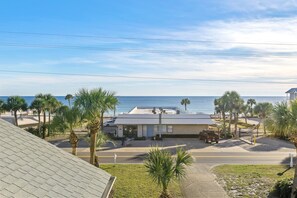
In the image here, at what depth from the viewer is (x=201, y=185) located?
64.8ft

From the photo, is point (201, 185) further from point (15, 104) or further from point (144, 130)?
point (15, 104)

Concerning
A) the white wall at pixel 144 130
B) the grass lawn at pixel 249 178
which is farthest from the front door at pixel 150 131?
the grass lawn at pixel 249 178

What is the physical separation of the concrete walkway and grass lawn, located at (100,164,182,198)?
70 cm

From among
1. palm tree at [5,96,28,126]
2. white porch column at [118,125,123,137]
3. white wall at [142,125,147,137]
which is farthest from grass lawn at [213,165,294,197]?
palm tree at [5,96,28,126]

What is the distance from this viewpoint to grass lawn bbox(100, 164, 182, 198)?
17797 mm

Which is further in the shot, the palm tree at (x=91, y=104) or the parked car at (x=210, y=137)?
the parked car at (x=210, y=137)

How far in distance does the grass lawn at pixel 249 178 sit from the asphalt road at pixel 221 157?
2207 millimetres

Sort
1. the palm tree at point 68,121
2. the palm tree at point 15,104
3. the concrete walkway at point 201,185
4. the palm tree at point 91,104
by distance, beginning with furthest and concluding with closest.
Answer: the palm tree at point 15,104 → the palm tree at point 68,121 → the palm tree at point 91,104 → the concrete walkway at point 201,185

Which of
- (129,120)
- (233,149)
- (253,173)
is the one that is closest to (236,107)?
(233,149)

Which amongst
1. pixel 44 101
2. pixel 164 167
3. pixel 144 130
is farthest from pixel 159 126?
pixel 164 167

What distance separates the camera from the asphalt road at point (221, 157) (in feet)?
88.5

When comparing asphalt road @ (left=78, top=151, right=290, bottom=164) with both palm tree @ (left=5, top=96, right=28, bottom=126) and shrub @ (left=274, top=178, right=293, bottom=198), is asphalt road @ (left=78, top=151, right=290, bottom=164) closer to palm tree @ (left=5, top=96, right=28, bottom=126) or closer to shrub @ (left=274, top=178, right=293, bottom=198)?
shrub @ (left=274, top=178, right=293, bottom=198)

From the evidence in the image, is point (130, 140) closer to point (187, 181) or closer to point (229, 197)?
point (187, 181)

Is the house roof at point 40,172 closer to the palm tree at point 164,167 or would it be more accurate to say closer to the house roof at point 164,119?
the palm tree at point 164,167
